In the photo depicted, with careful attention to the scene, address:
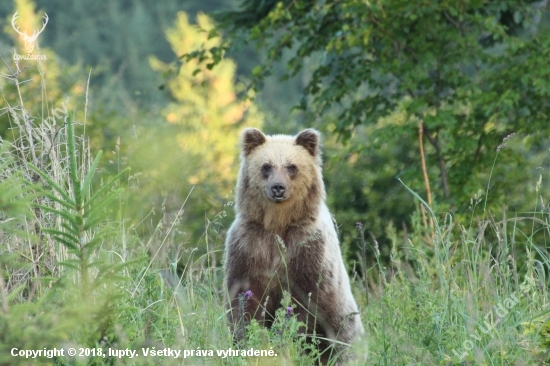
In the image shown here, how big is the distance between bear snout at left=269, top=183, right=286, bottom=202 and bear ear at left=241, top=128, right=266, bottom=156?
0.58m

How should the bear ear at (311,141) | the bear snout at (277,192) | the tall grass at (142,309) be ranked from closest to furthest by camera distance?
1. the tall grass at (142,309)
2. the bear snout at (277,192)
3. the bear ear at (311,141)

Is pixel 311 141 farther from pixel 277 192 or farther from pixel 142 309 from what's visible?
pixel 142 309

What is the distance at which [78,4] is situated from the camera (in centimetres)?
5469

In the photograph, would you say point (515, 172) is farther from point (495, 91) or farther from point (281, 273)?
point (281, 273)

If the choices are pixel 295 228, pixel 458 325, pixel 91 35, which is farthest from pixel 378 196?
pixel 91 35

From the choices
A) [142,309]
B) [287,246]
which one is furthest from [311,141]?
[142,309]

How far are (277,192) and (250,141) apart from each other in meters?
0.70

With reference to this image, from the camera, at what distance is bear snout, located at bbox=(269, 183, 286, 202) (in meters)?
6.00

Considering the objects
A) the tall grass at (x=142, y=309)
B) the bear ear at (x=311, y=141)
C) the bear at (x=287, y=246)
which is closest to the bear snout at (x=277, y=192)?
the bear at (x=287, y=246)

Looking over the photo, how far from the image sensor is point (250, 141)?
657cm

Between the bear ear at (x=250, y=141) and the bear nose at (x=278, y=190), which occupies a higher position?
the bear ear at (x=250, y=141)

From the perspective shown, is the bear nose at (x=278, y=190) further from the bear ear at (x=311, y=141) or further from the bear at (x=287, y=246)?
the bear ear at (x=311, y=141)

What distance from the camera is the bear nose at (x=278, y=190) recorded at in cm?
601

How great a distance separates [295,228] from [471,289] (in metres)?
1.39
